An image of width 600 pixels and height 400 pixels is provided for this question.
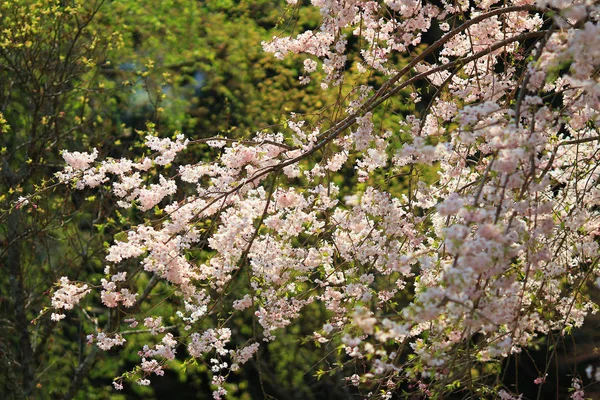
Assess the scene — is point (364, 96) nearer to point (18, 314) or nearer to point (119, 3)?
point (18, 314)

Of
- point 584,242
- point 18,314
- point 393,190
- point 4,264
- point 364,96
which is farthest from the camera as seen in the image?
point 393,190

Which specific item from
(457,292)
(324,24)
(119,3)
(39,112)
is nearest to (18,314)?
(39,112)

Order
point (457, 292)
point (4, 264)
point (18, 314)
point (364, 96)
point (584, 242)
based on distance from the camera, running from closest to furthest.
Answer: point (457, 292), point (364, 96), point (584, 242), point (18, 314), point (4, 264)

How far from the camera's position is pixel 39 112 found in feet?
24.3

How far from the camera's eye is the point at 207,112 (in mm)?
8891

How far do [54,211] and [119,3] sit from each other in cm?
241

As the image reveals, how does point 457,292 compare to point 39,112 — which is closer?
point 457,292

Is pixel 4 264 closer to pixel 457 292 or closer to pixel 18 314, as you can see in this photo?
pixel 18 314

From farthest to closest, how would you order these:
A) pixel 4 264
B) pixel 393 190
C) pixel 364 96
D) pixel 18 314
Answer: pixel 393 190
pixel 4 264
pixel 18 314
pixel 364 96

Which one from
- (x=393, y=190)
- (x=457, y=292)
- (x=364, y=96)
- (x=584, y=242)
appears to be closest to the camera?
(x=457, y=292)

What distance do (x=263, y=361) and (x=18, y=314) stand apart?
2.49 metres

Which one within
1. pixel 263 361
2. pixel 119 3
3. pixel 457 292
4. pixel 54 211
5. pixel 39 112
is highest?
pixel 119 3

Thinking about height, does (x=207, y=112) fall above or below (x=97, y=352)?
above

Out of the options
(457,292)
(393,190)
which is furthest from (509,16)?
(393,190)
